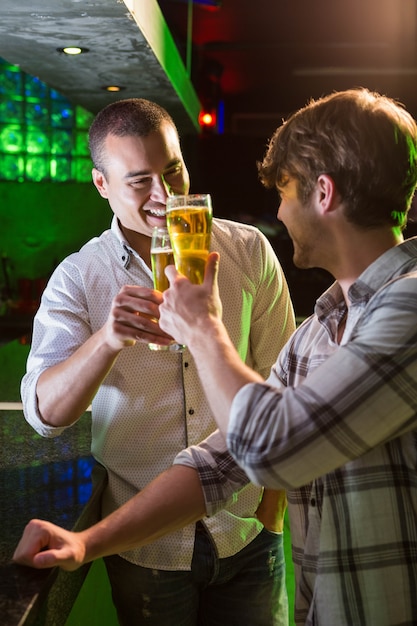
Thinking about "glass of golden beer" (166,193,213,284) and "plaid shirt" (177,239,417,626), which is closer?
"plaid shirt" (177,239,417,626)

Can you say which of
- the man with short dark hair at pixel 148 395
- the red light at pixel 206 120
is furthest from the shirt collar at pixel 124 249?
the red light at pixel 206 120

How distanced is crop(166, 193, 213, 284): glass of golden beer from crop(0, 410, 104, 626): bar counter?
59cm

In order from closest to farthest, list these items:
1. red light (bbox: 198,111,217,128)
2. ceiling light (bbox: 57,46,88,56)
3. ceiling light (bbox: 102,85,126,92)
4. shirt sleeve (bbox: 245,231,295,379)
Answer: shirt sleeve (bbox: 245,231,295,379) < ceiling light (bbox: 57,46,88,56) < ceiling light (bbox: 102,85,126,92) < red light (bbox: 198,111,217,128)

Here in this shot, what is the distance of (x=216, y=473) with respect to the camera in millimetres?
1574

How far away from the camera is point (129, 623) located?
1.94 metres

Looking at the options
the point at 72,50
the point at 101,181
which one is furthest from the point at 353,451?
the point at 72,50

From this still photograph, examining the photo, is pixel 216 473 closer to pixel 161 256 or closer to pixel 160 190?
pixel 161 256

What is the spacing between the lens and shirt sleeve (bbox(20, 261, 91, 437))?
6.33ft

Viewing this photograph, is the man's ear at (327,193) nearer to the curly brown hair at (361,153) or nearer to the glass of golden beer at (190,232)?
the curly brown hair at (361,153)

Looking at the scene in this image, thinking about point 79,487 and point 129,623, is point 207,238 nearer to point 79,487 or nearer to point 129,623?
point 79,487

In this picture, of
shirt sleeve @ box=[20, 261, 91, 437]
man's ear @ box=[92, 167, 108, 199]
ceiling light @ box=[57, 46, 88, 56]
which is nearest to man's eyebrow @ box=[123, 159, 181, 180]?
man's ear @ box=[92, 167, 108, 199]

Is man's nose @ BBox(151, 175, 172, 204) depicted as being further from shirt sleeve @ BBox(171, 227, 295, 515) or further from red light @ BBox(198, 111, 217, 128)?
red light @ BBox(198, 111, 217, 128)

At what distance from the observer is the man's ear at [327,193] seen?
4.69 feet

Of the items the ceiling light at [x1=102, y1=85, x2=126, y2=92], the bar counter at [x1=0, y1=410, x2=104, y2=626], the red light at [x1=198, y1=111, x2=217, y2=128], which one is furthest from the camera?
the red light at [x1=198, y1=111, x2=217, y2=128]
